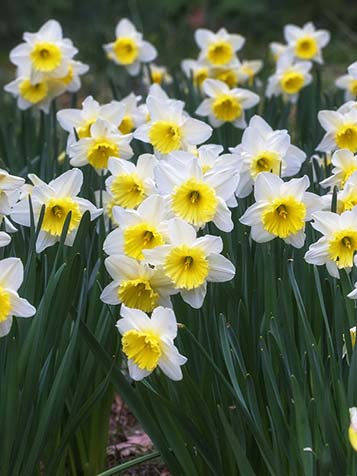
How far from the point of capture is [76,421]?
73.9 inches

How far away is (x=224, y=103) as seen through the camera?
2.99 m

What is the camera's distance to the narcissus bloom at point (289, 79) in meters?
3.55

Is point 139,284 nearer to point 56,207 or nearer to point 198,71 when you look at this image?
point 56,207

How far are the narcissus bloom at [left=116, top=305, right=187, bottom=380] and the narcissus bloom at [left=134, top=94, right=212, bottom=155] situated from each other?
71 cm

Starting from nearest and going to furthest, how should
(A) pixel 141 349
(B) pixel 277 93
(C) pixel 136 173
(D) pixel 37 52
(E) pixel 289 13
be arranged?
1. (A) pixel 141 349
2. (C) pixel 136 173
3. (D) pixel 37 52
4. (B) pixel 277 93
5. (E) pixel 289 13

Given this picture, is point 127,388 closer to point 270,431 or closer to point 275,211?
point 270,431

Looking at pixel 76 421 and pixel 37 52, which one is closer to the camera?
pixel 76 421

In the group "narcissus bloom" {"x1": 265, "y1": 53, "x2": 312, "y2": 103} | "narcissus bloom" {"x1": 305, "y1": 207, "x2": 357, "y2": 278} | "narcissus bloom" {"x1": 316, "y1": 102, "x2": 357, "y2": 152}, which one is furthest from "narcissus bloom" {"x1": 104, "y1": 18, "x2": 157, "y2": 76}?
"narcissus bloom" {"x1": 305, "y1": 207, "x2": 357, "y2": 278}

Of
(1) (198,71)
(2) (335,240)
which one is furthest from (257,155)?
(1) (198,71)

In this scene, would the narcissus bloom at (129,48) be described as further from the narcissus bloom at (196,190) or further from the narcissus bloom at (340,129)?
the narcissus bloom at (196,190)

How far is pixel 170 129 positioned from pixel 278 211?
1.61 ft

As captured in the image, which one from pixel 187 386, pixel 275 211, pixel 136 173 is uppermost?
pixel 136 173

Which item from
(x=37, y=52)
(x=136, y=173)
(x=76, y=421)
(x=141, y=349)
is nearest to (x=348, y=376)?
(x=141, y=349)

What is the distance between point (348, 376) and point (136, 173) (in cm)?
68
